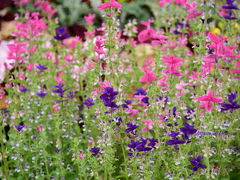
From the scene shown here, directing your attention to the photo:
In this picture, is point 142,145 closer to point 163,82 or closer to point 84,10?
point 163,82

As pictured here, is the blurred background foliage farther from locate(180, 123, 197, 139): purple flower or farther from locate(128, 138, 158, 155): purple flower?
locate(180, 123, 197, 139): purple flower

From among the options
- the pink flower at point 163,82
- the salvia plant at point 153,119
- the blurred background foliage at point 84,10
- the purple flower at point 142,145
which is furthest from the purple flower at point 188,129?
the blurred background foliage at point 84,10

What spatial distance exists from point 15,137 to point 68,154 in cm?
65

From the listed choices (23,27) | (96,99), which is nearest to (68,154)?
(96,99)

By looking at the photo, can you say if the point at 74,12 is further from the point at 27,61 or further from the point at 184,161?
the point at 184,161

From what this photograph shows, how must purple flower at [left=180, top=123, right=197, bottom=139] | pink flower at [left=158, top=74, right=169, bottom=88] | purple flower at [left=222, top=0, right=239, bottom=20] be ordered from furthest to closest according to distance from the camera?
purple flower at [left=222, top=0, right=239, bottom=20] < pink flower at [left=158, top=74, right=169, bottom=88] < purple flower at [left=180, top=123, right=197, bottom=139]

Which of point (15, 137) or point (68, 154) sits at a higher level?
point (15, 137)

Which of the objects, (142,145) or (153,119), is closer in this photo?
(142,145)

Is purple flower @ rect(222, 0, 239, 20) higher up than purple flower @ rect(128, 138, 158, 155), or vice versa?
purple flower @ rect(222, 0, 239, 20)

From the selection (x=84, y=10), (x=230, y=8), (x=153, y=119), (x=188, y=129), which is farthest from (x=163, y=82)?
(x=84, y=10)

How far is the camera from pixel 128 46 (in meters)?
5.08

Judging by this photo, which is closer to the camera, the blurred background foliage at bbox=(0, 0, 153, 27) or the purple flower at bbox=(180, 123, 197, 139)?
the purple flower at bbox=(180, 123, 197, 139)

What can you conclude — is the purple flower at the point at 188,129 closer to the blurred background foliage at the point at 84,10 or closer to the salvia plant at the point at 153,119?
the salvia plant at the point at 153,119

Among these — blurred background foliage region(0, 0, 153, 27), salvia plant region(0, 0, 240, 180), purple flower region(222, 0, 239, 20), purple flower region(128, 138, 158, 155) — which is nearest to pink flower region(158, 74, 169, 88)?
salvia plant region(0, 0, 240, 180)
